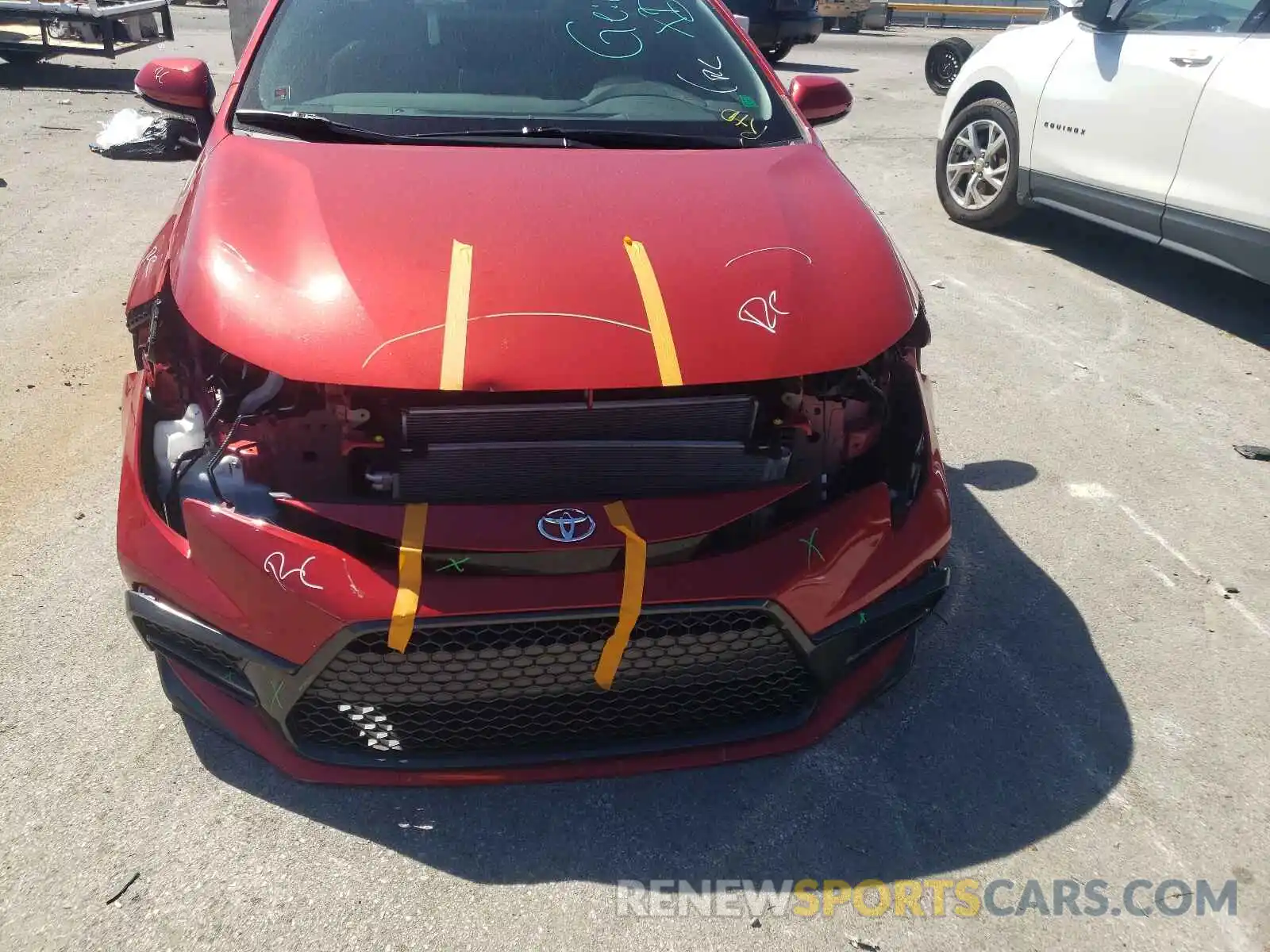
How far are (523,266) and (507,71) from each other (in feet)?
3.97

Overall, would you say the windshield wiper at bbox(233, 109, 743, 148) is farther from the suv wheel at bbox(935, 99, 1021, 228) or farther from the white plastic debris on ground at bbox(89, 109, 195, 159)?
the white plastic debris on ground at bbox(89, 109, 195, 159)

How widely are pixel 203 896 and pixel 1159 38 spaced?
5.76 m

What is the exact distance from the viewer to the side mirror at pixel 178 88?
339 cm

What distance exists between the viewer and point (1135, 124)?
17.2 feet

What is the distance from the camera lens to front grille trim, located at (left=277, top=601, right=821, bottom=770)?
1.95 meters

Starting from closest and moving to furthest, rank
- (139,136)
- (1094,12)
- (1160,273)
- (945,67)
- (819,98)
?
(819,98) < (1094,12) < (1160,273) < (139,136) < (945,67)

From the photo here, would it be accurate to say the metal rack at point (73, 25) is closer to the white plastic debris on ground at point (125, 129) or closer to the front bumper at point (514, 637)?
the white plastic debris on ground at point (125, 129)

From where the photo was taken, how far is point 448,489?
2084mm

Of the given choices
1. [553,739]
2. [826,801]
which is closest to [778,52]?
[826,801]

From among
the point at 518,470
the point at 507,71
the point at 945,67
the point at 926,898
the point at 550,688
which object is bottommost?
the point at 926,898

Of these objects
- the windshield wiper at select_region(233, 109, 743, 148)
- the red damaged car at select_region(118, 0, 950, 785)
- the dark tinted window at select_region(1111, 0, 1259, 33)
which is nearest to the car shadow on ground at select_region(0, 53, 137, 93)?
the windshield wiper at select_region(233, 109, 743, 148)

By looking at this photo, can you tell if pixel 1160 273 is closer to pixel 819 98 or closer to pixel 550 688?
pixel 819 98

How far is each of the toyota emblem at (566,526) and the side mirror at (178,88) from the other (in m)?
2.23

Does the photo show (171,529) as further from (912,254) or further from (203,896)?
(912,254)
